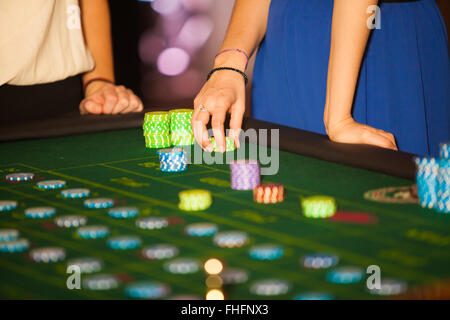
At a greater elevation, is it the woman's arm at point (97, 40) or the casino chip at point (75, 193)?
the woman's arm at point (97, 40)

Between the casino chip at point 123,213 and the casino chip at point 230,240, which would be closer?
the casino chip at point 230,240

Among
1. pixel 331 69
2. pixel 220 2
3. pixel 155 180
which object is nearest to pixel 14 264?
pixel 155 180

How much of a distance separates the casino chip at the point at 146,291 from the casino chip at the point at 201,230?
252 mm

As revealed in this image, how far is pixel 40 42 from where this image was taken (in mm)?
2691

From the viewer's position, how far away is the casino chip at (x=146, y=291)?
3.50 feet

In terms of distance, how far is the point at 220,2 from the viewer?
21.4ft

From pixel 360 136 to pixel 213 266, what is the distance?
99cm

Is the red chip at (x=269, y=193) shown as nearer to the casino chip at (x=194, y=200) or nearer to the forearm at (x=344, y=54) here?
the casino chip at (x=194, y=200)

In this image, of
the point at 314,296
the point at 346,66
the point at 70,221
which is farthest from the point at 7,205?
the point at 346,66

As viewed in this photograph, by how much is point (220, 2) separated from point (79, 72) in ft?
12.7

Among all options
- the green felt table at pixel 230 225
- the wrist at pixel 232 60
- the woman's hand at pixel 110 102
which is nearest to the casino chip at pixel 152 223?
the green felt table at pixel 230 225

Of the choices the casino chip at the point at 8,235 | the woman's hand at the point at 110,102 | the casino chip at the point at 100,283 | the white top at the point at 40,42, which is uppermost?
the white top at the point at 40,42

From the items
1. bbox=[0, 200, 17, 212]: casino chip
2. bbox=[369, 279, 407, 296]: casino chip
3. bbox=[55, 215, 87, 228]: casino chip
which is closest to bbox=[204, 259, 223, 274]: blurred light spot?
bbox=[369, 279, 407, 296]: casino chip
